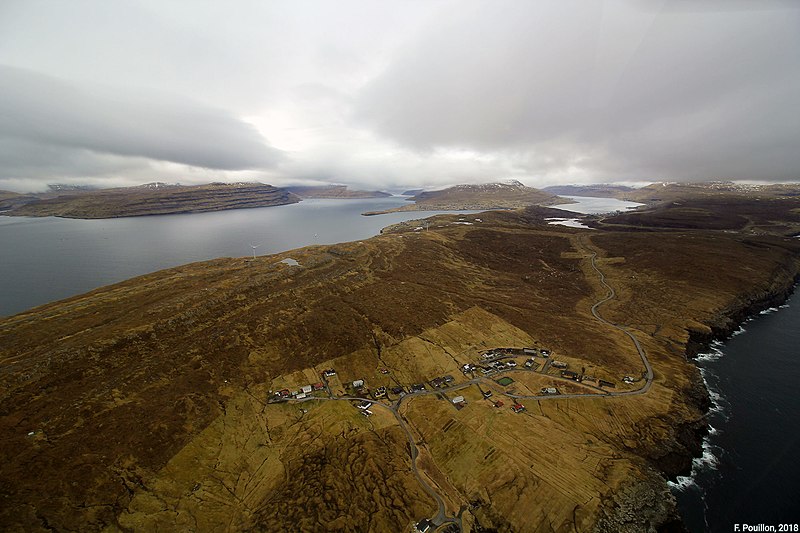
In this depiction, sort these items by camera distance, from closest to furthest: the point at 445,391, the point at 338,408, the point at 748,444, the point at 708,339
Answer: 1. the point at 748,444
2. the point at 338,408
3. the point at 445,391
4. the point at 708,339

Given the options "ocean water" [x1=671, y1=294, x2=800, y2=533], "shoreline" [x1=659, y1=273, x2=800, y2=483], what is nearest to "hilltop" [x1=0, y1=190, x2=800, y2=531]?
"shoreline" [x1=659, y1=273, x2=800, y2=483]

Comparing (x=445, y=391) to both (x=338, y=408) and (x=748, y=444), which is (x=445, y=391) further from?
(x=748, y=444)

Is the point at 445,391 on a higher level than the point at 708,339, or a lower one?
higher

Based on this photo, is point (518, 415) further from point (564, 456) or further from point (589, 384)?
point (589, 384)

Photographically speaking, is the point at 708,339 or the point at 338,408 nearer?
the point at 338,408

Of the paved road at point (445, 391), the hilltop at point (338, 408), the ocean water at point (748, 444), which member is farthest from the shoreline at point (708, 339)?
the paved road at point (445, 391)

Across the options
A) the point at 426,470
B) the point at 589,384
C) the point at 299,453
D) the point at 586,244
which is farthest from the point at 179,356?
the point at 586,244

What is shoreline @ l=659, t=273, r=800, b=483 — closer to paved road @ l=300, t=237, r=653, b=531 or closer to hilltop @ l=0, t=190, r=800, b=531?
hilltop @ l=0, t=190, r=800, b=531

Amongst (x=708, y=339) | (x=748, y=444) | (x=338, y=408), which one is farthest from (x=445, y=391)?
(x=708, y=339)

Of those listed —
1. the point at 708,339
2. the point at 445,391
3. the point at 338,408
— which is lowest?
the point at 708,339
